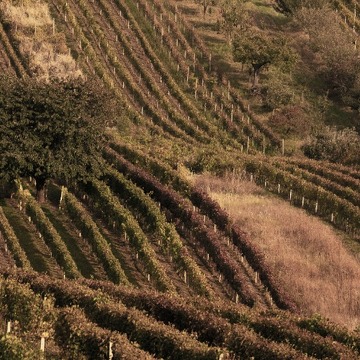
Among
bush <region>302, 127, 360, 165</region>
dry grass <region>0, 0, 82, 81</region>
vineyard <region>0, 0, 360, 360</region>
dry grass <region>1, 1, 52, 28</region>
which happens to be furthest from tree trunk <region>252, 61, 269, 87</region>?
dry grass <region>1, 1, 52, 28</region>

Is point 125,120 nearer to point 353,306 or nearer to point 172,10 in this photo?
point 172,10

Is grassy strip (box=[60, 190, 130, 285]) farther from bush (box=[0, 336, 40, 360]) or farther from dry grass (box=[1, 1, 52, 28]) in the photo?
dry grass (box=[1, 1, 52, 28])

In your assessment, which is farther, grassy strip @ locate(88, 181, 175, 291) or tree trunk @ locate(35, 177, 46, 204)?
tree trunk @ locate(35, 177, 46, 204)

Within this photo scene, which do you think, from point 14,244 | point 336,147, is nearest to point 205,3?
point 336,147

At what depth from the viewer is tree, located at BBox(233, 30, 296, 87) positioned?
10094 centimetres

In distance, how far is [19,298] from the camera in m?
42.3

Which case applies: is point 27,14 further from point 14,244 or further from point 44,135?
point 14,244

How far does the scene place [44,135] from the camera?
71.0 meters

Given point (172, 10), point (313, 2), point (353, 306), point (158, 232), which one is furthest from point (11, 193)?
point (313, 2)

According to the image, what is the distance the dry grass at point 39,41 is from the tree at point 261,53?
2062cm

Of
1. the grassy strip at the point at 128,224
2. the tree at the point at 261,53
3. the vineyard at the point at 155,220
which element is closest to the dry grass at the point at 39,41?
the vineyard at the point at 155,220

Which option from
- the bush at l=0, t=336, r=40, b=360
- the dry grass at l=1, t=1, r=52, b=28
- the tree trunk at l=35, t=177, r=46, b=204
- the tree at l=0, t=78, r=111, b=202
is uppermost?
the dry grass at l=1, t=1, r=52, b=28

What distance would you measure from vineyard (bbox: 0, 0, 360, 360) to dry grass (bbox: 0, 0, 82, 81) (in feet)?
1.61

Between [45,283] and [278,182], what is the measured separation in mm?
35571
